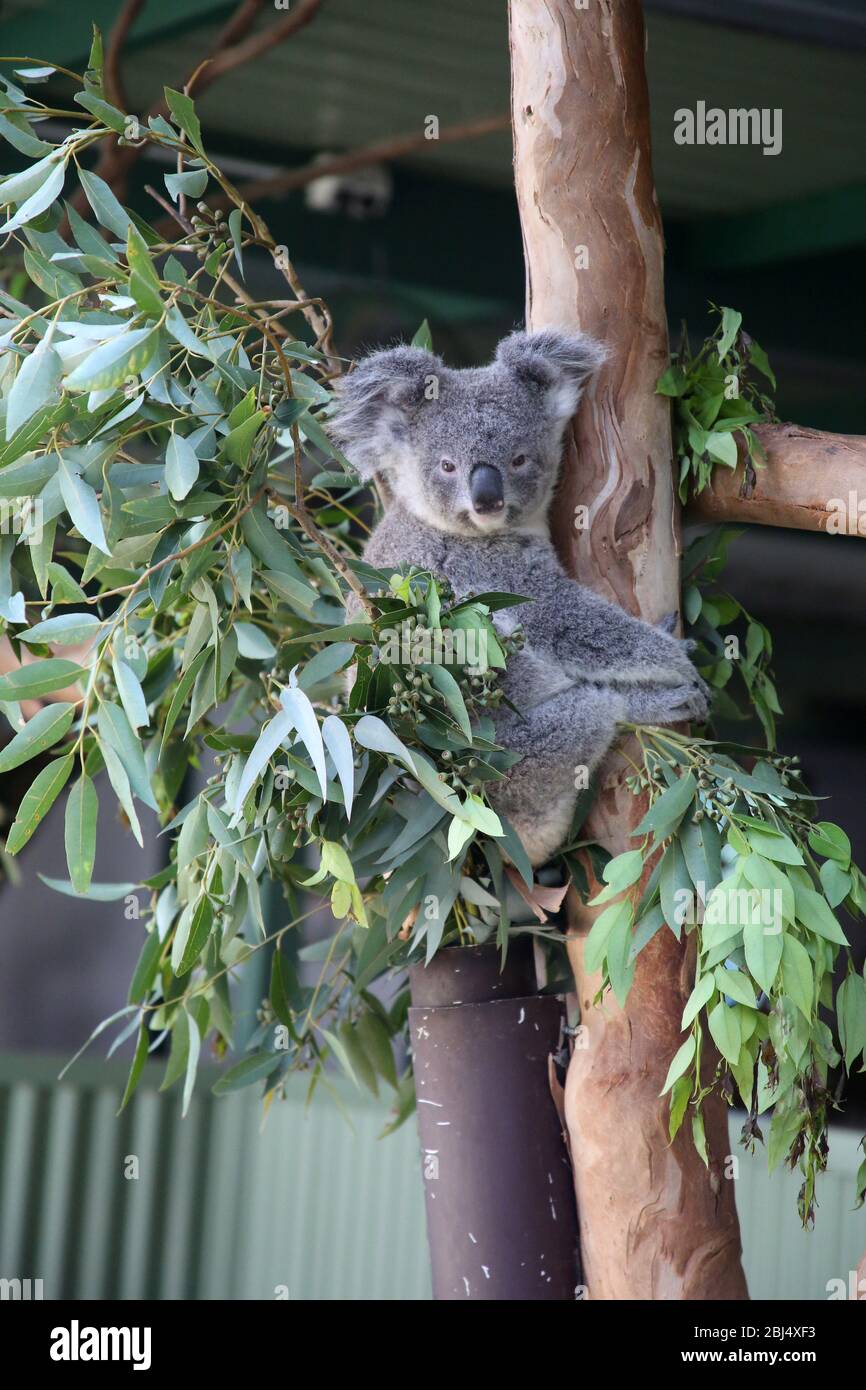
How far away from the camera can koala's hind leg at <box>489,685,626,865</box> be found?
1974mm

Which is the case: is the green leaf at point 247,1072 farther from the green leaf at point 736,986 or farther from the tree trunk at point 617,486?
the green leaf at point 736,986

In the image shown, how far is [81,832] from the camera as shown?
5.42 feet

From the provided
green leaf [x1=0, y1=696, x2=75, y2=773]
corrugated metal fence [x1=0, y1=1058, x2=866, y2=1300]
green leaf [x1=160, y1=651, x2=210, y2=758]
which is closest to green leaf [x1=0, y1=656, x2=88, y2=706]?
green leaf [x1=0, y1=696, x2=75, y2=773]

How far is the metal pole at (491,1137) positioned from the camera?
6.58ft

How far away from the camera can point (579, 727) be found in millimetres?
1992

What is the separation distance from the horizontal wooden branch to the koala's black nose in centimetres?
29

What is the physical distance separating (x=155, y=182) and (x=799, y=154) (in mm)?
1991

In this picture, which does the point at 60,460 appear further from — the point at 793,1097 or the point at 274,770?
the point at 793,1097

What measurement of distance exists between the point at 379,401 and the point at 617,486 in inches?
15.9

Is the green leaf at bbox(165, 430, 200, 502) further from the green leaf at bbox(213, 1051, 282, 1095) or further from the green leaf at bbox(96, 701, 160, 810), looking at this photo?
the green leaf at bbox(213, 1051, 282, 1095)

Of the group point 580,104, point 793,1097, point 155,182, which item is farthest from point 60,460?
point 155,182

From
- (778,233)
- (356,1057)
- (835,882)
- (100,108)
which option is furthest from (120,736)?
(778,233)

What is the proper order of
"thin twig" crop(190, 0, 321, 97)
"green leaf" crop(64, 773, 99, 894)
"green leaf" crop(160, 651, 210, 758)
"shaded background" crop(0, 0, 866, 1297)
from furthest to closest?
"shaded background" crop(0, 0, 866, 1297), "thin twig" crop(190, 0, 321, 97), "green leaf" crop(160, 651, 210, 758), "green leaf" crop(64, 773, 99, 894)

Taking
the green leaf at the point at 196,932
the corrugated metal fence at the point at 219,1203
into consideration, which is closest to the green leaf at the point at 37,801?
the green leaf at the point at 196,932
